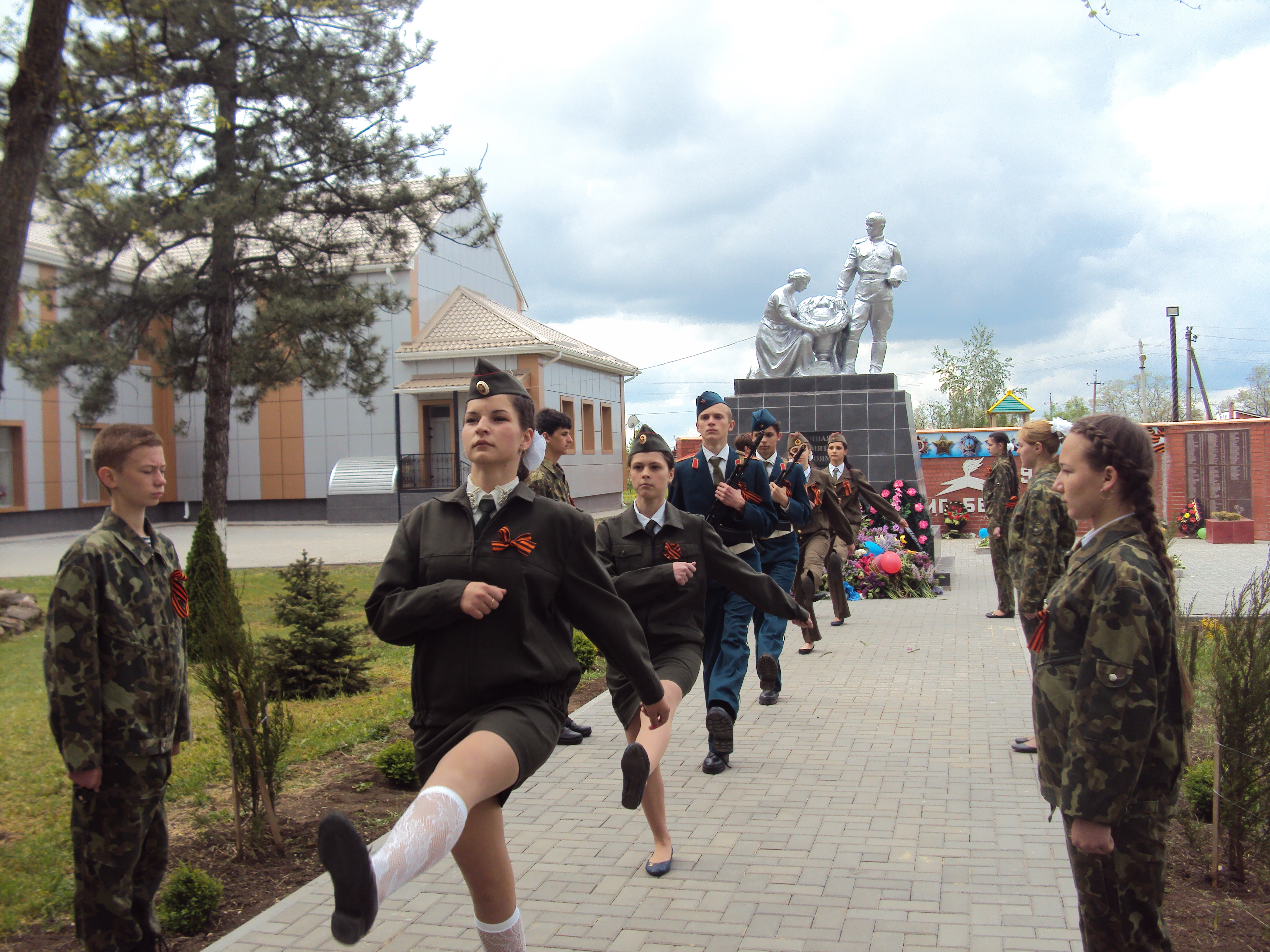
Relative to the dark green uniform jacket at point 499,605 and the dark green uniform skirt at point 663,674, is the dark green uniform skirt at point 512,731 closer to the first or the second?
the dark green uniform jacket at point 499,605

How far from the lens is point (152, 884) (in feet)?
11.0

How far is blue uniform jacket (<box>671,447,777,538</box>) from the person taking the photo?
19.7 feet

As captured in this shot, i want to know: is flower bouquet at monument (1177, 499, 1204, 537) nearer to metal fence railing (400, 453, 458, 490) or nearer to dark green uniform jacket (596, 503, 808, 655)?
metal fence railing (400, 453, 458, 490)

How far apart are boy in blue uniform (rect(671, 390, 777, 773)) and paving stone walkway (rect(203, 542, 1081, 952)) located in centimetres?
39

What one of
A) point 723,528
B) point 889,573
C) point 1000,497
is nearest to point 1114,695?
point 723,528

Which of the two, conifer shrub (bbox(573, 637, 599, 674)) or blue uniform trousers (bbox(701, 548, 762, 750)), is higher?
blue uniform trousers (bbox(701, 548, 762, 750))

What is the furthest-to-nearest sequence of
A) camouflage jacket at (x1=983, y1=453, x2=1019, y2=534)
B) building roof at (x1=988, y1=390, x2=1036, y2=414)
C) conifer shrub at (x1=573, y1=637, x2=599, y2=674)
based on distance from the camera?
building roof at (x1=988, y1=390, x2=1036, y2=414), camouflage jacket at (x1=983, y1=453, x2=1019, y2=534), conifer shrub at (x1=573, y1=637, x2=599, y2=674)

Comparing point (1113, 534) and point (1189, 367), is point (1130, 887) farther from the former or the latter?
point (1189, 367)

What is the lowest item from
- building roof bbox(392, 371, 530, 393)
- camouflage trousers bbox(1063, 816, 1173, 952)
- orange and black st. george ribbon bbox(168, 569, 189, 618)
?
camouflage trousers bbox(1063, 816, 1173, 952)

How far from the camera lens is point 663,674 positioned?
4336mm

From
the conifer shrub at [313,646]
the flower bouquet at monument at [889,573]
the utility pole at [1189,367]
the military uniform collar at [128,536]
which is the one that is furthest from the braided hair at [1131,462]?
the utility pole at [1189,367]

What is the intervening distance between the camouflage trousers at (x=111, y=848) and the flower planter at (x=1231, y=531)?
23.0 m

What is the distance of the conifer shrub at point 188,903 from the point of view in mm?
3799

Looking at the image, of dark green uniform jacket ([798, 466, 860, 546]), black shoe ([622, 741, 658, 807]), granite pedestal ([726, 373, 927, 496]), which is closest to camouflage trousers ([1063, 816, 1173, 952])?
black shoe ([622, 741, 658, 807])
